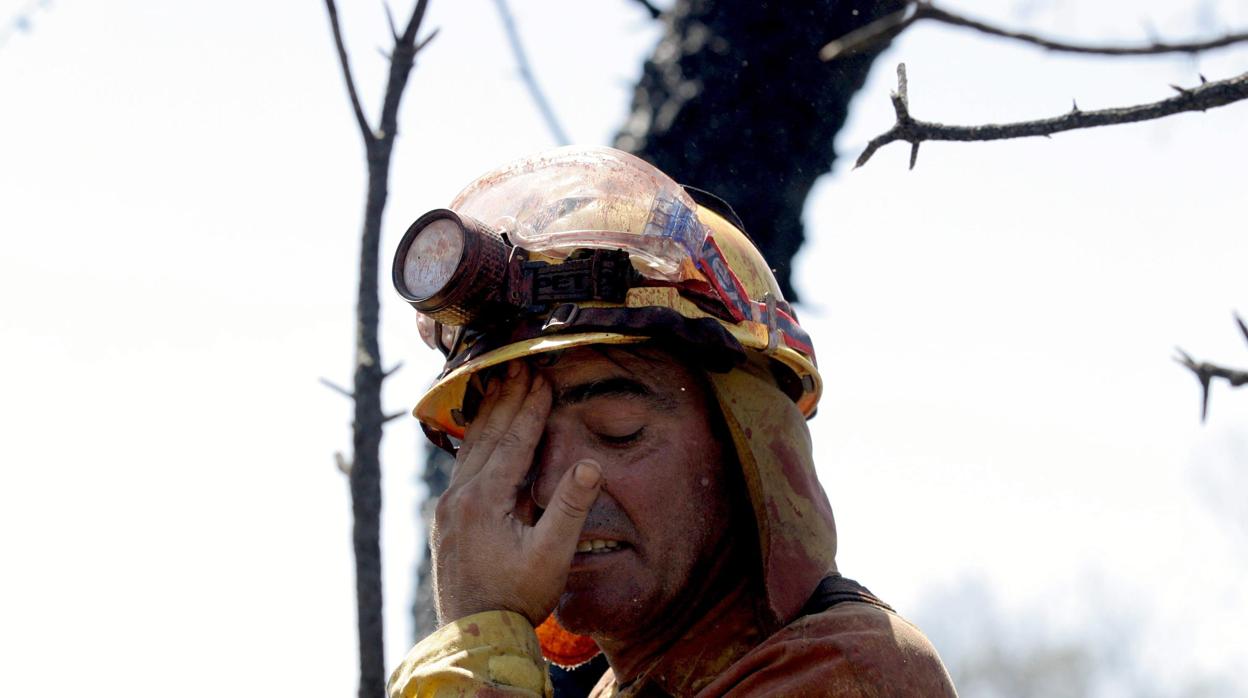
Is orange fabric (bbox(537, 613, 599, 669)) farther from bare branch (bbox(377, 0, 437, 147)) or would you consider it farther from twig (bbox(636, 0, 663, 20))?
twig (bbox(636, 0, 663, 20))

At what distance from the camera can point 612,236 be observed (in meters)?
3.63

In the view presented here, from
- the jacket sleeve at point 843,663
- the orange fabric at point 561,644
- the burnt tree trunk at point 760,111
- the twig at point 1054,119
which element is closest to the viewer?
the twig at point 1054,119

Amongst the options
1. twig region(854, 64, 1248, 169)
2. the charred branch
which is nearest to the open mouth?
twig region(854, 64, 1248, 169)

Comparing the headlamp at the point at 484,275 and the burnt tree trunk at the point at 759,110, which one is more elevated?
the burnt tree trunk at the point at 759,110

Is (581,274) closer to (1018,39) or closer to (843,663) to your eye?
(843,663)

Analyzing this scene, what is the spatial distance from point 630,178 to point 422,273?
0.54 metres

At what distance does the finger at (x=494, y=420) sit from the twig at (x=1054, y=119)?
878 mm

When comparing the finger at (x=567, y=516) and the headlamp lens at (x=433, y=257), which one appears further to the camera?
the headlamp lens at (x=433, y=257)

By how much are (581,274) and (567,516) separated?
20.7 inches

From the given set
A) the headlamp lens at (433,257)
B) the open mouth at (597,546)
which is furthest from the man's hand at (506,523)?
the headlamp lens at (433,257)

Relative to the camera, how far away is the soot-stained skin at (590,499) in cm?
339

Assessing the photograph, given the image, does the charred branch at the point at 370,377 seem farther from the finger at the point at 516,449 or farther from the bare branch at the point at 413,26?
the finger at the point at 516,449

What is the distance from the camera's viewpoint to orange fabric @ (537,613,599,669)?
13.9 ft

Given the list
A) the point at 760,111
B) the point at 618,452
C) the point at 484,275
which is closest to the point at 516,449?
the point at 618,452
